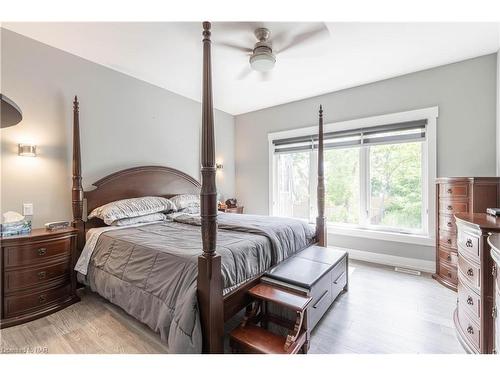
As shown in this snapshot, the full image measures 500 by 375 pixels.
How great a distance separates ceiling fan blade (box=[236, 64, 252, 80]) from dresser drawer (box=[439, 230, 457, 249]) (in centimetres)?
316

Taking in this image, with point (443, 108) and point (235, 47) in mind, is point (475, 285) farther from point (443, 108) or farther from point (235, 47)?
point (235, 47)

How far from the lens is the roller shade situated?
3162mm

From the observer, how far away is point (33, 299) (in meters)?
2.03

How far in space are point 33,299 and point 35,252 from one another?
1.40ft

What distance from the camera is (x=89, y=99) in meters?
2.84

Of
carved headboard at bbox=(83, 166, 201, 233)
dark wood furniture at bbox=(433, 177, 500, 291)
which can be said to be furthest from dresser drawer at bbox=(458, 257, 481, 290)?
carved headboard at bbox=(83, 166, 201, 233)

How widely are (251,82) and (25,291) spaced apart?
3582 mm

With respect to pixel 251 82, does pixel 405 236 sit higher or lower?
lower

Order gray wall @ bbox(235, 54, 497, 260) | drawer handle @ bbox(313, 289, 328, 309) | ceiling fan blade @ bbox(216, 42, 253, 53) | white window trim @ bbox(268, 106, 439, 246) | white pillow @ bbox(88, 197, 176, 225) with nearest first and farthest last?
drawer handle @ bbox(313, 289, 328, 309) → ceiling fan blade @ bbox(216, 42, 253, 53) → white pillow @ bbox(88, 197, 176, 225) → gray wall @ bbox(235, 54, 497, 260) → white window trim @ bbox(268, 106, 439, 246)

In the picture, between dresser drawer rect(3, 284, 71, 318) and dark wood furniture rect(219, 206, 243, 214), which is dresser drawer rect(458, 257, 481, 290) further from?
dresser drawer rect(3, 284, 71, 318)

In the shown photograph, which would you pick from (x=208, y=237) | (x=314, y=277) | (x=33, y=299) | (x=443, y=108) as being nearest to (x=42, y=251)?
(x=33, y=299)
